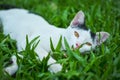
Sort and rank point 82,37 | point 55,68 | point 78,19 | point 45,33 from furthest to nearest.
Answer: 1. point 45,33
2. point 78,19
3. point 82,37
4. point 55,68

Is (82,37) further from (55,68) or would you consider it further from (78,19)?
(55,68)

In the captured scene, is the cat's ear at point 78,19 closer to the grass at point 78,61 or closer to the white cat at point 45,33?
the white cat at point 45,33

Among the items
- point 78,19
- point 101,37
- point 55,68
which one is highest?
point 78,19

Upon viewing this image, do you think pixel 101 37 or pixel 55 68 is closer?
pixel 55 68

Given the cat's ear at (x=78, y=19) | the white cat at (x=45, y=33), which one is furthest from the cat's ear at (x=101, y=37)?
the cat's ear at (x=78, y=19)

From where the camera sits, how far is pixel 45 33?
10.5 feet

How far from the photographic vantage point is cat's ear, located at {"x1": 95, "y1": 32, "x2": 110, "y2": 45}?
3.00 metres

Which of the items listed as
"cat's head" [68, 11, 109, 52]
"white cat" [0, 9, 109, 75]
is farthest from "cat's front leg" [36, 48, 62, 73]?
"cat's head" [68, 11, 109, 52]

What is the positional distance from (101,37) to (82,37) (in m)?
0.20

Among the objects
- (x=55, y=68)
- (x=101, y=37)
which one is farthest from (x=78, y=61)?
(x=101, y=37)

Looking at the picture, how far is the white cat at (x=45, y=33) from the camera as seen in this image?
290 cm

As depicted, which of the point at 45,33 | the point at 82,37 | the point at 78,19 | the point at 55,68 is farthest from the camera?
the point at 45,33

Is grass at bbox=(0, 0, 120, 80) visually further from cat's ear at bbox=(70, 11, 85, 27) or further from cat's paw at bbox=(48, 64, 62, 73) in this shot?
cat's ear at bbox=(70, 11, 85, 27)

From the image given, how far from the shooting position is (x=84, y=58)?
9.39ft
